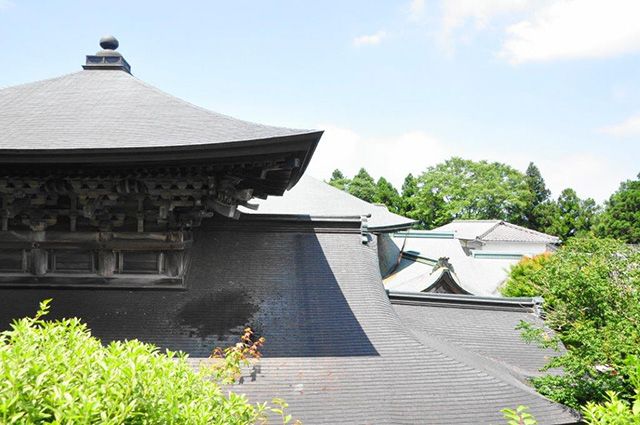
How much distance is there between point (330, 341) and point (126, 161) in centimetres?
298

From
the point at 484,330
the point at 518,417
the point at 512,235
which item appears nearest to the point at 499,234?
the point at 512,235

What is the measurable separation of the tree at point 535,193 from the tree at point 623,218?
23.8 ft

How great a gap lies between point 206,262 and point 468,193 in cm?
4287

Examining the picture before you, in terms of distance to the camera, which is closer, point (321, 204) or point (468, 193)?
point (321, 204)

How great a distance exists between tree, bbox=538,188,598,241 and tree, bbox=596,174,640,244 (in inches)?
145

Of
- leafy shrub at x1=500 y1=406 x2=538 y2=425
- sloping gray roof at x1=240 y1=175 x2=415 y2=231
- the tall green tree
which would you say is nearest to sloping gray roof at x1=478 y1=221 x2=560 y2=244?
the tall green tree

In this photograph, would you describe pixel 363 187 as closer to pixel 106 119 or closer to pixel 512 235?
pixel 512 235

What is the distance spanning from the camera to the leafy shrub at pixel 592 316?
5.24m

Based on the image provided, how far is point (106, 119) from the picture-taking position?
5.20 metres

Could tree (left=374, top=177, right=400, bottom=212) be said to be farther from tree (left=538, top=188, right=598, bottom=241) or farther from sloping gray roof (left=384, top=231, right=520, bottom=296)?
sloping gray roof (left=384, top=231, right=520, bottom=296)

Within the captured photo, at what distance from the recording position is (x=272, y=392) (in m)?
4.46

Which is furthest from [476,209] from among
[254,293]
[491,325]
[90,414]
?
[90,414]

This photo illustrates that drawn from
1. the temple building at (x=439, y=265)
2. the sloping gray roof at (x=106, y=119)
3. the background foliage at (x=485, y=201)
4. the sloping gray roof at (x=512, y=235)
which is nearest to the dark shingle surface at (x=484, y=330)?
the temple building at (x=439, y=265)

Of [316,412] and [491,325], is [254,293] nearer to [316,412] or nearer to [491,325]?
[316,412]
